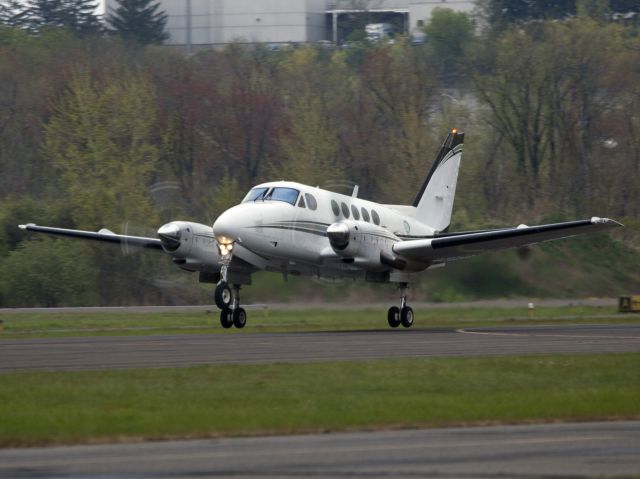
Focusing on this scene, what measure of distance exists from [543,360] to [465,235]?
11.2 metres

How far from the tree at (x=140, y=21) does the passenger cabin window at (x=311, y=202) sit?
290 feet

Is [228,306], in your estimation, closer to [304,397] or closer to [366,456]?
[304,397]

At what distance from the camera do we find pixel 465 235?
3397 centimetres

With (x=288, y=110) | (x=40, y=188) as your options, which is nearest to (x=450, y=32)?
(x=288, y=110)

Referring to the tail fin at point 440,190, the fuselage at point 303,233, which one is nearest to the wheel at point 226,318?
the fuselage at point 303,233

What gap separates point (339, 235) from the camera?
31.8 m

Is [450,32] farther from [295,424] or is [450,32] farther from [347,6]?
[295,424]

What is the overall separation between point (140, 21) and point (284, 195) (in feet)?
300

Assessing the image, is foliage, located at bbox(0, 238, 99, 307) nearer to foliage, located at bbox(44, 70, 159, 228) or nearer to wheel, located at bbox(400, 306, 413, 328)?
foliage, located at bbox(44, 70, 159, 228)

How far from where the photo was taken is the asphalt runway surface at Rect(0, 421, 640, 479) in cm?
1162

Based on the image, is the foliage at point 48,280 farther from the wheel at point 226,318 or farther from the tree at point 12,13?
the tree at point 12,13

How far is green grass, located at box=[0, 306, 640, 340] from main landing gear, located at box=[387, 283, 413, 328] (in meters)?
1.29

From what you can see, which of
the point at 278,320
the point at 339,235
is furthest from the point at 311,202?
the point at 278,320

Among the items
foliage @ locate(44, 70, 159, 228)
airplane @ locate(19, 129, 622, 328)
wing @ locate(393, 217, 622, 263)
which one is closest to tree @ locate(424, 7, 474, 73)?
foliage @ locate(44, 70, 159, 228)
